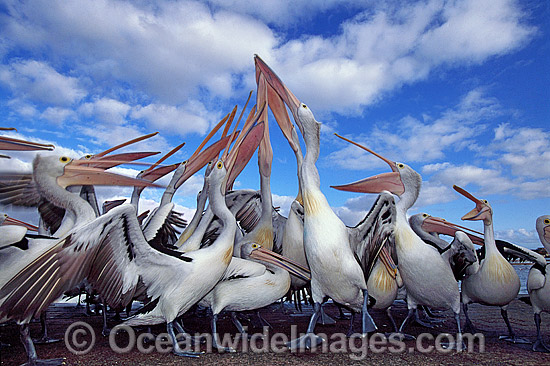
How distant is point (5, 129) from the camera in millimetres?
4676

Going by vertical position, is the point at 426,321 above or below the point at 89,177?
below

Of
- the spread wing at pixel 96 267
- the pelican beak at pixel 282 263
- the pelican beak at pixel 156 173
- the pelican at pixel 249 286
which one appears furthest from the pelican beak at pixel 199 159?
the spread wing at pixel 96 267

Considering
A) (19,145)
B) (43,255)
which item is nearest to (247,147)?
(19,145)

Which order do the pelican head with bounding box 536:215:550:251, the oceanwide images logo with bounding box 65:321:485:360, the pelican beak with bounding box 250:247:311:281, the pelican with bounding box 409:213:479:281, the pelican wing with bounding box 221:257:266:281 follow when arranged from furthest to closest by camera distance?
the pelican head with bounding box 536:215:550:251 < the pelican beak with bounding box 250:247:311:281 < the pelican with bounding box 409:213:479:281 < the pelican wing with bounding box 221:257:266:281 < the oceanwide images logo with bounding box 65:321:485:360

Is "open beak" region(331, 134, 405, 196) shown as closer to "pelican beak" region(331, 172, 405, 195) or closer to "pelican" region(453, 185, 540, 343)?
"pelican beak" region(331, 172, 405, 195)

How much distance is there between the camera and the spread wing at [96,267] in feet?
9.33

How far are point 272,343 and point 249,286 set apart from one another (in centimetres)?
65

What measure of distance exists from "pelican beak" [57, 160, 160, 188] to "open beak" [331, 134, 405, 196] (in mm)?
3150

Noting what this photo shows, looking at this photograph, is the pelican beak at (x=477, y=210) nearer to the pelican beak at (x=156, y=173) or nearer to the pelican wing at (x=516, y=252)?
the pelican wing at (x=516, y=252)

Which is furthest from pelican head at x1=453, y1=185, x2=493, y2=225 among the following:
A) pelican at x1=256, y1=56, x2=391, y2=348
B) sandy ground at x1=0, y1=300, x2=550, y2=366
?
pelican at x1=256, y1=56, x2=391, y2=348

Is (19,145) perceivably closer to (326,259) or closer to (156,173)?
(156,173)

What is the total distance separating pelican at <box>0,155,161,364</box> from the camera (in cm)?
284

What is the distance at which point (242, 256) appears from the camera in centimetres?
492

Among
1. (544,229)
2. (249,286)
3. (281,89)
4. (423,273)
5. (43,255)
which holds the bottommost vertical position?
(249,286)
